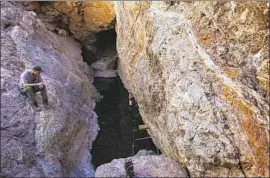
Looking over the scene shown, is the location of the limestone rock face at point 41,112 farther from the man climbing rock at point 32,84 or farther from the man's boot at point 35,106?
the man climbing rock at point 32,84

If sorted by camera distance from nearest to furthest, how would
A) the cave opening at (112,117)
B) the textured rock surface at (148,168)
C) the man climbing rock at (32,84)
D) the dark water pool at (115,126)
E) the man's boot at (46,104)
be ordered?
the textured rock surface at (148,168) → the man climbing rock at (32,84) → the man's boot at (46,104) → the dark water pool at (115,126) → the cave opening at (112,117)

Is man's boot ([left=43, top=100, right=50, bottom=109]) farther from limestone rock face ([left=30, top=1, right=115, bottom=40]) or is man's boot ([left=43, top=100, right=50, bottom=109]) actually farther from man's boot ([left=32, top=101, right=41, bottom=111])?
limestone rock face ([left=30, top=1, right=115, bottom=40])

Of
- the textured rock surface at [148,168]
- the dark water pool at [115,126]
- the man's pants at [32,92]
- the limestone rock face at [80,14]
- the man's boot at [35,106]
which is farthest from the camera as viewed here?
the limestone rock face at [80,14]

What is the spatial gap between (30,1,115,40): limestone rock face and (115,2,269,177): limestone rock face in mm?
10268

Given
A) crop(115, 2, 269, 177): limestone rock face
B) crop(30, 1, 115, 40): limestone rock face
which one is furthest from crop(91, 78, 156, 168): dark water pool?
crop(30, 1, 115, 40): limestone rock face

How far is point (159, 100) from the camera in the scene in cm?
1184

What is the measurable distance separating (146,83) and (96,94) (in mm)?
6169

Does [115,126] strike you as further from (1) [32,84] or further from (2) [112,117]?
(1) [32,84]

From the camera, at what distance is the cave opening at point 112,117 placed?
46.1ft

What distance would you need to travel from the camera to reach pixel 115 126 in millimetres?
16094

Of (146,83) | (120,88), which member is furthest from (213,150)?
(120,88)

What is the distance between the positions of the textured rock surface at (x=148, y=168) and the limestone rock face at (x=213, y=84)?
344 millimetres

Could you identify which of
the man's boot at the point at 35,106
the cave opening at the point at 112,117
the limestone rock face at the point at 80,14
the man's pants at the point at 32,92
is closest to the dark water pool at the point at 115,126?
the cave opening at the point at 112,117

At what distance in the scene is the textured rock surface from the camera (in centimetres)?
966
